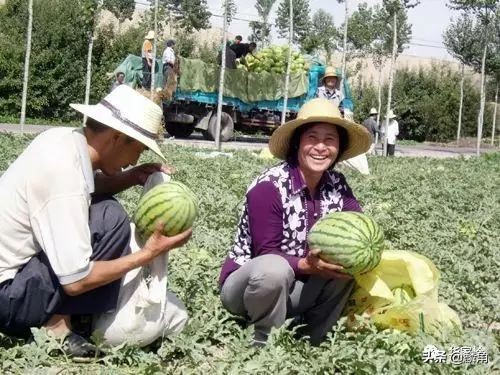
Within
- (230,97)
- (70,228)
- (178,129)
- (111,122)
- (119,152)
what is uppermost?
(230,97)

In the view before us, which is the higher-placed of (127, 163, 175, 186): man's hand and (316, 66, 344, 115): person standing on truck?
(316, 66, 344, 115): person standing on truck

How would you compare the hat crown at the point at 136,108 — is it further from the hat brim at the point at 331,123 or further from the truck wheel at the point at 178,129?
the truck wheel at the point at 178,129

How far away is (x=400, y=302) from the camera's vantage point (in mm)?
3947

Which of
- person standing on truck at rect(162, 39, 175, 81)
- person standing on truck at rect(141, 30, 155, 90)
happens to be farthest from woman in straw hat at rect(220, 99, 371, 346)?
person standing on truck at rect(141, 30, 155, 90)

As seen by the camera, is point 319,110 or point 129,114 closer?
point 129,114

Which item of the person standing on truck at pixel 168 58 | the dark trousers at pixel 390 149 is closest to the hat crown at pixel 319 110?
the person standing on truck at pixel 168 58

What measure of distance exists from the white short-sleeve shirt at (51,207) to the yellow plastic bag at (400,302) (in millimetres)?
1507

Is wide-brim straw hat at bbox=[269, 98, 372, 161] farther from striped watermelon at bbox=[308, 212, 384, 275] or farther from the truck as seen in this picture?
the truck

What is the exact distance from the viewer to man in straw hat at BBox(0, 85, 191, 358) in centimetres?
300

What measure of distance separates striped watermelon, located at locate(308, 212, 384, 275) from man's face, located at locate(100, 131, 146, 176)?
0.96 m

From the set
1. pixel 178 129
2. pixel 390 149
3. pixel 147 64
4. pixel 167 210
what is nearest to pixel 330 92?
pixel 147 64

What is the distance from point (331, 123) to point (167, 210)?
101 centimetres

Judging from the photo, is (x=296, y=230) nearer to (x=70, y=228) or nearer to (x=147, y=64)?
(x=70, y=228)

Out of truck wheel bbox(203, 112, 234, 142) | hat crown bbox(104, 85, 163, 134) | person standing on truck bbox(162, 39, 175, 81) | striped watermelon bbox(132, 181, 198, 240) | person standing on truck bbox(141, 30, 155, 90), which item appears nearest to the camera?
hat crown bbox(104, 85, 163, 134)
